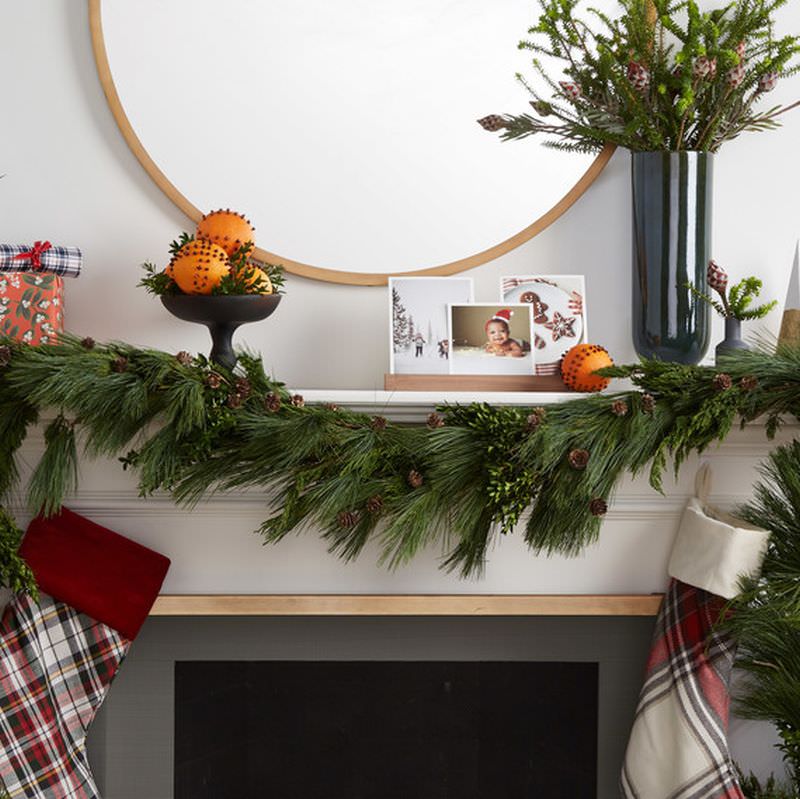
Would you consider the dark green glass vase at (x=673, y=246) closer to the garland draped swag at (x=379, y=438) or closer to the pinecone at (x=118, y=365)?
the garland draped swag at (x=379, y=438)

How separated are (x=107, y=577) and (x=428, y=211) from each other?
699 millimetres

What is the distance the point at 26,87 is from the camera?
1.50 metres

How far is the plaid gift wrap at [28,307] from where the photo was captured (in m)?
1.39

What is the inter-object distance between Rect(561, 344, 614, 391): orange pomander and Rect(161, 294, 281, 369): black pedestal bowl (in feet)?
1.34

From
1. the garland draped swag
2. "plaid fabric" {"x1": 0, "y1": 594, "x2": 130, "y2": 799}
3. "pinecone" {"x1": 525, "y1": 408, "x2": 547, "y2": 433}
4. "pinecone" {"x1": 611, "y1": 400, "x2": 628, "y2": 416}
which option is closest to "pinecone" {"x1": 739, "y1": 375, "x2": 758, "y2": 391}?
the garland draped swag

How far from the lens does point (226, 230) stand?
136cm

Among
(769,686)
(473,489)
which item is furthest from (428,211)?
(769,686)

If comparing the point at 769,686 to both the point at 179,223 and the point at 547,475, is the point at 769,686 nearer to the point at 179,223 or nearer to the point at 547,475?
the point at 547,475

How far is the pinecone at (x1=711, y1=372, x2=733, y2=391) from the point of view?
1237mm

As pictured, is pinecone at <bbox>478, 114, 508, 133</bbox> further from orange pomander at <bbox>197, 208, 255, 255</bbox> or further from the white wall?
A: orange pomander at <bbox>197, 208, 255, 255</bbox>

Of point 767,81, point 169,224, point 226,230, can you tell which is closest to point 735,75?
point 767,81

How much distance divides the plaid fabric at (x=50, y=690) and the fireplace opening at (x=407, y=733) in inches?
8.3

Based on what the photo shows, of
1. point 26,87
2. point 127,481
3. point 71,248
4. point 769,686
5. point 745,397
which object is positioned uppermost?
point 26,87

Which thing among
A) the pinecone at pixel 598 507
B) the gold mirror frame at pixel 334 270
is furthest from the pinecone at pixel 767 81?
the pinecone at pixel 598 507
